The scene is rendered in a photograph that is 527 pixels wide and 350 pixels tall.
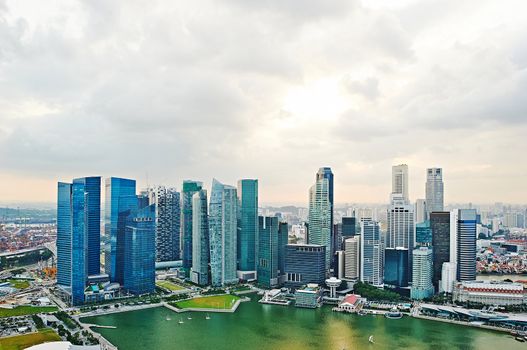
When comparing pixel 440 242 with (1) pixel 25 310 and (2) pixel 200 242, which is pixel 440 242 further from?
(1) pixel 25 310

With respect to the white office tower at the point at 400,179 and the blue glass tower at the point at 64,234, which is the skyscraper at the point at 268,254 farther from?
the white office tower at the point at 400,179

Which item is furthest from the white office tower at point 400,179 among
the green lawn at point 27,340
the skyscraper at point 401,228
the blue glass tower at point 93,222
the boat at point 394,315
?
the green lawn at point 27,340

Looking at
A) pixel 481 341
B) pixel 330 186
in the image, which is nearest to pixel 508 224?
pixel 330 186

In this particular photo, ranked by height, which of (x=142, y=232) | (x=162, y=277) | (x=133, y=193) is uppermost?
(x=133, y=193)

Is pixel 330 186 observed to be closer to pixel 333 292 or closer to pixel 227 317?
pixel 333 292

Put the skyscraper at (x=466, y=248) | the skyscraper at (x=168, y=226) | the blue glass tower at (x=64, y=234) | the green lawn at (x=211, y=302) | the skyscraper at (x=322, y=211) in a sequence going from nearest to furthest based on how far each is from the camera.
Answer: the green lawn at (x=211, y=302) → the blue glass tower at (x=64, y=234) → the skyscraper at (x=466, y=248) → the skyscraper at (x=322, y=211) → the skyscraper at (x=168, y=226)

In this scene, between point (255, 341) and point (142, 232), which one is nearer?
point (255, 341)

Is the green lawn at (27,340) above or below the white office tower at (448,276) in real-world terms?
below
